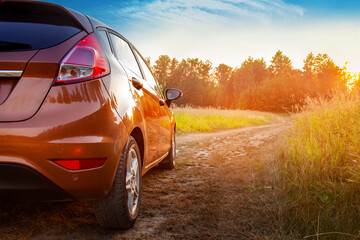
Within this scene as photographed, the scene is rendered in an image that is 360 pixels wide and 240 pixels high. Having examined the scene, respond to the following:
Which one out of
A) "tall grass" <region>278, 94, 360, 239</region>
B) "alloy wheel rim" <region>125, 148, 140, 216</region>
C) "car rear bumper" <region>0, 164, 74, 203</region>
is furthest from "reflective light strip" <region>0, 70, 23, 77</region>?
"tall grass" <region>278, 94, 360, 239</region>

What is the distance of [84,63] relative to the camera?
6.97 ft

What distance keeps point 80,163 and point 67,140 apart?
0.57ft

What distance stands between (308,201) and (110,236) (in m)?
1.83

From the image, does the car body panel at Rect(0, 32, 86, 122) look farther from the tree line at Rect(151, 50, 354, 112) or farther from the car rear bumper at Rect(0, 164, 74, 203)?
the tree line at Rect(151, 50, 354, 112)

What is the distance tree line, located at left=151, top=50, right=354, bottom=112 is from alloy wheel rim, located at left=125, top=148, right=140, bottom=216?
3592cm

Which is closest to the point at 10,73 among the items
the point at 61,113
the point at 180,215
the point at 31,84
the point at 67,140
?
the point at 31,84

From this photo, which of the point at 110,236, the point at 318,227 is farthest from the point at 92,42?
the point at 318,227

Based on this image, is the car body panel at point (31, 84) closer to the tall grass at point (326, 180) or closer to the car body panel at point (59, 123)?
the car body panel at point (59, 123)

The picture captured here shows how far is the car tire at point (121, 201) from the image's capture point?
233cm

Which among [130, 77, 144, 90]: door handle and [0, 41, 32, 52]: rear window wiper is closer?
[0, 41, 32, 52]: rear window wiper

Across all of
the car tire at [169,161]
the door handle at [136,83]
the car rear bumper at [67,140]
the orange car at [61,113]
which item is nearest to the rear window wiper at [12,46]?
the orange car at [61,113]

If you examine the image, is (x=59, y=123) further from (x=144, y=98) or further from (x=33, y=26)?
(x=144, y=98)

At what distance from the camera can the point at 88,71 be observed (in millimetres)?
2125

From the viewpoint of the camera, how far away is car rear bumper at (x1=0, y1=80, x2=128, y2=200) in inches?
74.5
